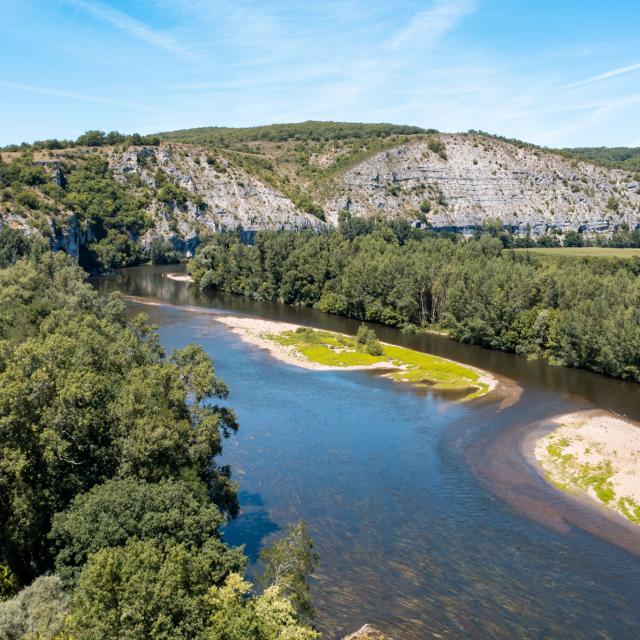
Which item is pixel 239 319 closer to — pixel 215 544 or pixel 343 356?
pixel 343 356

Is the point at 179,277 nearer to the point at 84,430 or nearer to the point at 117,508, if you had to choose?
the point at 84,430

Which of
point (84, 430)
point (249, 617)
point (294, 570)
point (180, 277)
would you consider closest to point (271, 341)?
point (84, 430)

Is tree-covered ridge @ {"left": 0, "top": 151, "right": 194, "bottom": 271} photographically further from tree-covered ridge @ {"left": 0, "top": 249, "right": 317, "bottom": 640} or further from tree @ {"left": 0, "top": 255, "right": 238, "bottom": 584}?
tree-covered ridge @ {"left": 0, "top": 249, "right": 317, "bottom": 640}

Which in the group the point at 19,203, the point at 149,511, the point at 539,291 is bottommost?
the point at 149,511

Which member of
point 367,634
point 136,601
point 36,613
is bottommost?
point 367,634

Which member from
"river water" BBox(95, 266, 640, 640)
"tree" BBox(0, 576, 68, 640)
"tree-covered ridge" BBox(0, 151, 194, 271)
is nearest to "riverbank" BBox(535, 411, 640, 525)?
"river water" BBox(95, 266, 640, 640)

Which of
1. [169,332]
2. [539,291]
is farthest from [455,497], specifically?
[169,332]
